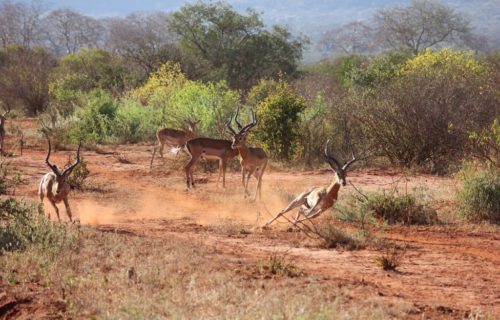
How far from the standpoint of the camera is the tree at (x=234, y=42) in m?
41.4

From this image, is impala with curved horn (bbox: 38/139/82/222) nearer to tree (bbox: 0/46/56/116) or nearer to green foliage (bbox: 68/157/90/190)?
green foliage (bbox: 68/157/90/190)

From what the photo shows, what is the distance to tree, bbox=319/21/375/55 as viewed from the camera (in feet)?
328

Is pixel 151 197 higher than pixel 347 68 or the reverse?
the reverse

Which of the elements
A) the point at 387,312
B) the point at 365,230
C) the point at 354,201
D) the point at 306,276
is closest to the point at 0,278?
the point at 306,276

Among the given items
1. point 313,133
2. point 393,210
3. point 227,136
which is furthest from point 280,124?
point 393,210

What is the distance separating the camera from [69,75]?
35188 millimetres

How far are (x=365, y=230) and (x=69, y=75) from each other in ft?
87.8

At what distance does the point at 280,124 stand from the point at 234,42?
2383cm

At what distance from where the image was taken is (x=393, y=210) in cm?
1255

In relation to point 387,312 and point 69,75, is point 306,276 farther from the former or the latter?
point 69,75

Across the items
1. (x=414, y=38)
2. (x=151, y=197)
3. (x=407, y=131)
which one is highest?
(x=414, y=38)

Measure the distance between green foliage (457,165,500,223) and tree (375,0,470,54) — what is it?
5318 centimetres

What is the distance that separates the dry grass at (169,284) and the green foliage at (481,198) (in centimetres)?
480

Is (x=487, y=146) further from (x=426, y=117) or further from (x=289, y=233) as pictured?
(x=289, y=233)
